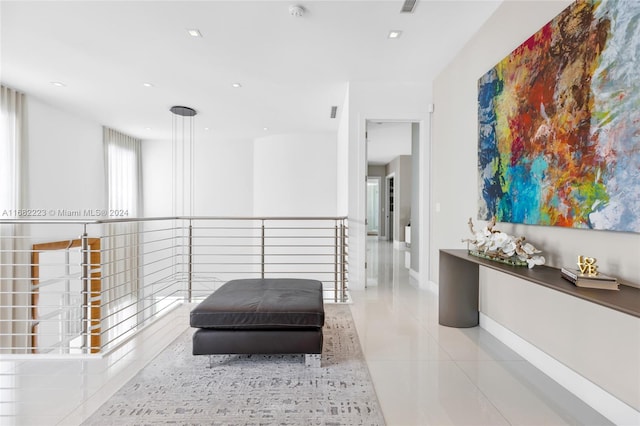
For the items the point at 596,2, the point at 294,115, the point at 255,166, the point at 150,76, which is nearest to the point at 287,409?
the point at 596,2

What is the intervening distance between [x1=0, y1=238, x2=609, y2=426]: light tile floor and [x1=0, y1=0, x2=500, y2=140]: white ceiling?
2.71 metres

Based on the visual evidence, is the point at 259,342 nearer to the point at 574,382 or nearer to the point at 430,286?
the point at 574,382

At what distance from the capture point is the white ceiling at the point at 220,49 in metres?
2.73

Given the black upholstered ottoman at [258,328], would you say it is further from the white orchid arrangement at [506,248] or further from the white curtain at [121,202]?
the white curtain at [121,202]

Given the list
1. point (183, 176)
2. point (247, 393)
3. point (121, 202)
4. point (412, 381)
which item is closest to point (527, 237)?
point (412, 381)

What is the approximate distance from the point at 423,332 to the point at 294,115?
4.23 m

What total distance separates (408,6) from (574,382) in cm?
285

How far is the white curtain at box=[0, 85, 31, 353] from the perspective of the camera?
4.24 meters

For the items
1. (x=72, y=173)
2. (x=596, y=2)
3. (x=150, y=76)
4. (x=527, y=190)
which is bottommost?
(x=527, y=190)

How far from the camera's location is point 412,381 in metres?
1.99

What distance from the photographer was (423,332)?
278 centimetres

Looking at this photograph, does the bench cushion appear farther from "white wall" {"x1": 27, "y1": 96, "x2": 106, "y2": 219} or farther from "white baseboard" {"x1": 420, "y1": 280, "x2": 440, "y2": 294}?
"white wall" {"x1": 27, "y1": 96, "x2": 106, "y2": 219}

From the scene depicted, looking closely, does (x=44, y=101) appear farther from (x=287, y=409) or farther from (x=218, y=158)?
(x=287, y=409)

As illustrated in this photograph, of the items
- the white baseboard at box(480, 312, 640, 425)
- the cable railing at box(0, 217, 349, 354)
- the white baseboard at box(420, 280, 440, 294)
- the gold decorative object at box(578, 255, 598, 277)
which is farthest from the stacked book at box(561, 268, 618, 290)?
the white baseboard at box(420, 280, 440, 294)
